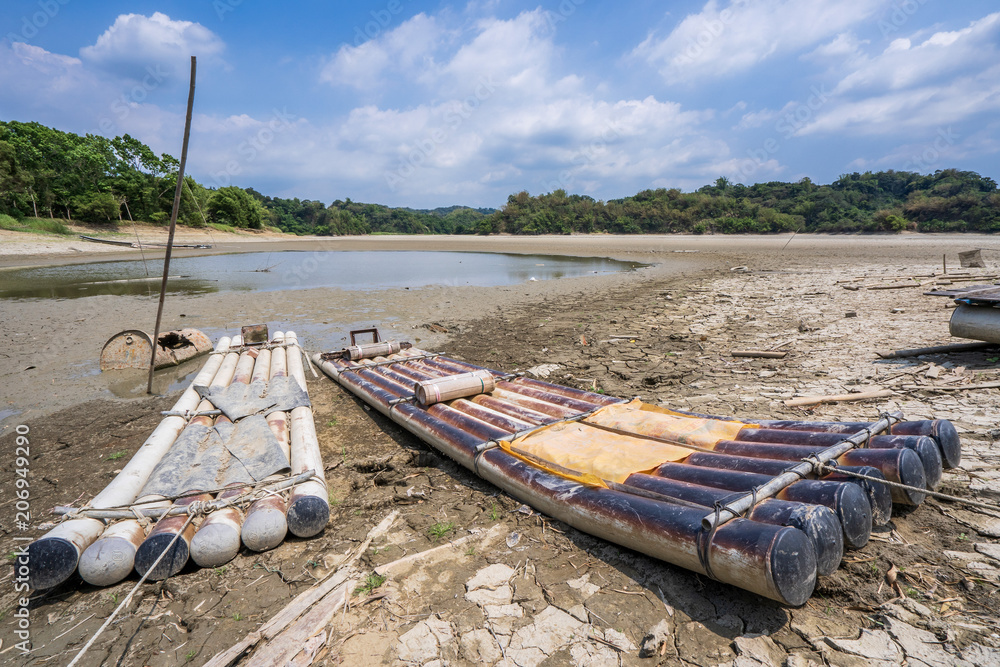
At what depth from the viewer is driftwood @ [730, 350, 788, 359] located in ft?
26.0

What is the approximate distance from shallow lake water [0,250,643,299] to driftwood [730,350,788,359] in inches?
556

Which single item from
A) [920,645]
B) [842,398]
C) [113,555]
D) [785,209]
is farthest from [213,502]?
[785,209]

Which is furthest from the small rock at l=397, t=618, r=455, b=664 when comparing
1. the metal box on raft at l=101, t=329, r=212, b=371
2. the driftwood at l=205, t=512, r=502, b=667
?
the metal box on raft at l=101, t=329, r=212, b=371

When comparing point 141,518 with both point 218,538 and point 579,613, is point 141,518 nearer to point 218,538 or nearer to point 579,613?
point 218,538

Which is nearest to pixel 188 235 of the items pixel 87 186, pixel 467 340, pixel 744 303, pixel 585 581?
pixel 87 186

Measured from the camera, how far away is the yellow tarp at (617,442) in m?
3.89

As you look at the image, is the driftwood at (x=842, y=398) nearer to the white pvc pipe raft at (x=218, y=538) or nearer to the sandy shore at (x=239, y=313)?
the white pvc pipe raft at (x=218, y=538)

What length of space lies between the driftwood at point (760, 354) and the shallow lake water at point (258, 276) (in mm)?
14125

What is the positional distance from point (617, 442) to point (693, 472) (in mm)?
886

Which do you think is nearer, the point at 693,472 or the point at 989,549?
the point at 989,549

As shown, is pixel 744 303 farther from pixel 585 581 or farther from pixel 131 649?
pixel 131 649

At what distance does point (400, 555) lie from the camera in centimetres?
358

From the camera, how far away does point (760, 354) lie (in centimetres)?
807

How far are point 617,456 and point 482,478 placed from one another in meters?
1.48
